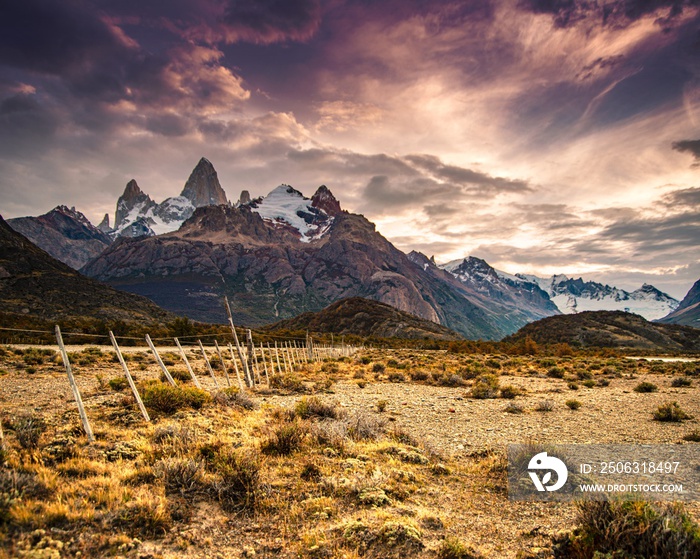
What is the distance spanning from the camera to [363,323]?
453 ft

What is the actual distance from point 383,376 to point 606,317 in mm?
140316

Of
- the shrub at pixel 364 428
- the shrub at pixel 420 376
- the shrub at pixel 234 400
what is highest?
the shrub at pixel 234 400

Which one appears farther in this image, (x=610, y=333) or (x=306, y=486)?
(x=610, y=333)

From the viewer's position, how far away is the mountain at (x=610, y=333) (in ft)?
345

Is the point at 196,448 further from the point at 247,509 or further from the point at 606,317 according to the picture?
the point at 606,317

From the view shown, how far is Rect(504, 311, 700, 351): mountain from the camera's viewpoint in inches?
4141

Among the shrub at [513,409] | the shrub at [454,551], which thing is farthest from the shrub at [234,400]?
the shrub at [513,409]

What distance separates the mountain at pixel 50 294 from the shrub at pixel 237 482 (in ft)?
305

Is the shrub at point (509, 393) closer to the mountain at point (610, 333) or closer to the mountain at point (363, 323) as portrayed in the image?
the mountain at point (610, 333)

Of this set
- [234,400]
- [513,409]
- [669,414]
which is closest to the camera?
[669,414]

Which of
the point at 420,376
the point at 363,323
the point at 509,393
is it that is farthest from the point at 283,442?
the point at 363,323

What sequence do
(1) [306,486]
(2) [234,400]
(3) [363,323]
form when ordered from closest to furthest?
(1) [306,486]
(2) [234,400]
(3) [363,323]

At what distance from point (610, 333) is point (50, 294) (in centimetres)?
16162

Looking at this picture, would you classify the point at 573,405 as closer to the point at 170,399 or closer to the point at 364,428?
the point at 364,428
